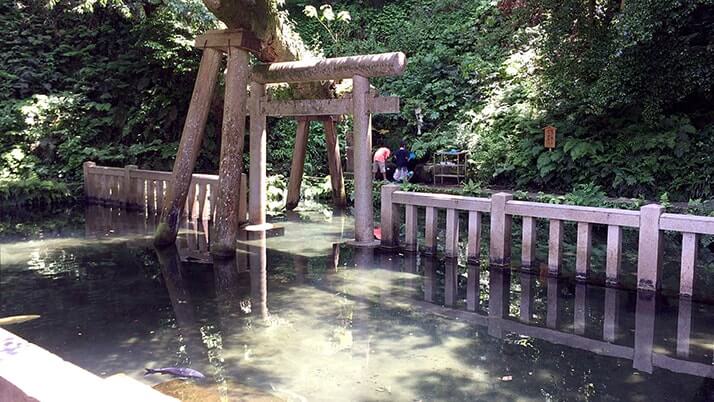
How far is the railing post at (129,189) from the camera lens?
581 inches

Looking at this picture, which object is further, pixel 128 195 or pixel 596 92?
pixel 128 195

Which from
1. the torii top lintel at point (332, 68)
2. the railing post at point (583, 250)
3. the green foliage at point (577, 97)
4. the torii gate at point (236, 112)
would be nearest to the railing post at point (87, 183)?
the torii gate at point (236, 112)

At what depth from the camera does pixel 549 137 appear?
14273mm

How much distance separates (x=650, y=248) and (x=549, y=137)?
24.8 ft

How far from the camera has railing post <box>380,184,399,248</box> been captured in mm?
9820

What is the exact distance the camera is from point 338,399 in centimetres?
447

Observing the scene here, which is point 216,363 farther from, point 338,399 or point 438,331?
point 438,331

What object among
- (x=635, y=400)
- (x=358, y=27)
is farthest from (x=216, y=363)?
(x=358, y=27)

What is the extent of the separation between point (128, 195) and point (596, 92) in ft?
37.9

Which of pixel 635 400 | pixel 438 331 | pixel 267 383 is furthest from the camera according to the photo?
pixel 438 331

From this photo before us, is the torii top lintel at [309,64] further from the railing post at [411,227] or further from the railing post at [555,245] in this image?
the railing post at [555,245]

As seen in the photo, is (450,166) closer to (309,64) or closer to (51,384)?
(309,64)

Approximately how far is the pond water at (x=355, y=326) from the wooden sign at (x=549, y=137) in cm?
655

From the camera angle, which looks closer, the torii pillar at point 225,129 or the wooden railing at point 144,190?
the torii pillar at point 225,129
